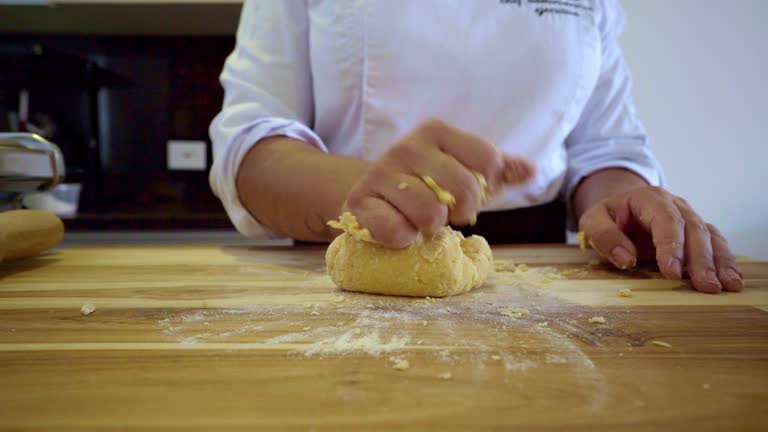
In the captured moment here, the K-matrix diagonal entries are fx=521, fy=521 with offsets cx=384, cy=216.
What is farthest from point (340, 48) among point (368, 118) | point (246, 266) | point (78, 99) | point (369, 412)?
point (78, 99)

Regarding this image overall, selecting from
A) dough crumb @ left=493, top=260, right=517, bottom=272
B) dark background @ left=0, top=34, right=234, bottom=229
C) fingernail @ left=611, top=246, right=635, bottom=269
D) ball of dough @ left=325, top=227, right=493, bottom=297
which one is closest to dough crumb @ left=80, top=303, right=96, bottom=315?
ball of dough @ left=325, top=227, right=493, bottom=297

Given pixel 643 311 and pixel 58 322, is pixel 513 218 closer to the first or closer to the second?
pixel 643 311

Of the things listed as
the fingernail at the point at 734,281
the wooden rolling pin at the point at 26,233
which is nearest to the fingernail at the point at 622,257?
the fingernail at the point at 734,281

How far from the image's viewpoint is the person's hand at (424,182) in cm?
52

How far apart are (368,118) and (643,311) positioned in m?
0.57

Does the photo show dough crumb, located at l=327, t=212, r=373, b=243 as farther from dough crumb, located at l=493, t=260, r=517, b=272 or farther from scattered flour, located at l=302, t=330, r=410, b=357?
dough crumb, located at l=493, t=260, r=517, b=272

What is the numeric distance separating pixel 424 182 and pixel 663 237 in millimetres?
405

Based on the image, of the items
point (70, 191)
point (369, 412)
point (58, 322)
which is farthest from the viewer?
point (70, 191)

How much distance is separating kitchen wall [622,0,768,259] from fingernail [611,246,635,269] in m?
1.48

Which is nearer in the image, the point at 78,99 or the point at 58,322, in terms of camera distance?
the point at 58,322

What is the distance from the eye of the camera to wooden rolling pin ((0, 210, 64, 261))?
0.75m

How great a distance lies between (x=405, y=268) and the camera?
2.03 ft

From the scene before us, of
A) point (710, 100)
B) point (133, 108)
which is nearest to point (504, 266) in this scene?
point (710, 100)

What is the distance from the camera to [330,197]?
77 cm
